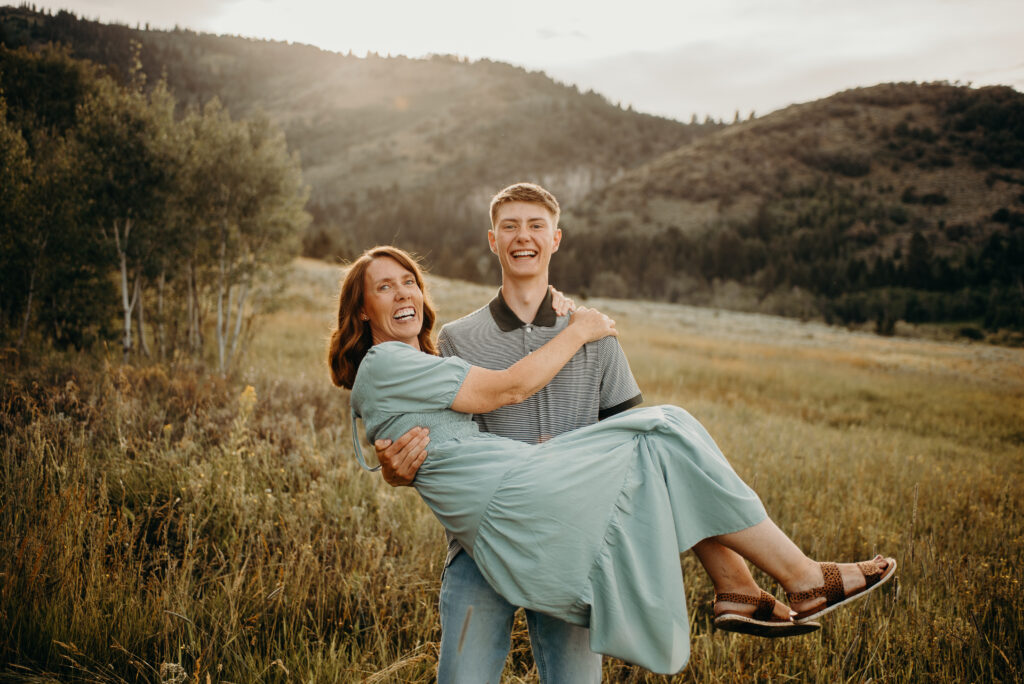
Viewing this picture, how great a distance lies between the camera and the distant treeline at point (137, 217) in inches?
308

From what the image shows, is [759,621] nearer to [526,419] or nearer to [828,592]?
[828,592]

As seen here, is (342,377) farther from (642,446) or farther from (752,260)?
(752,260)

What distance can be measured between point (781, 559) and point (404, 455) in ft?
5.12

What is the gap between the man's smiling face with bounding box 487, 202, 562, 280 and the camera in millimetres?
2596

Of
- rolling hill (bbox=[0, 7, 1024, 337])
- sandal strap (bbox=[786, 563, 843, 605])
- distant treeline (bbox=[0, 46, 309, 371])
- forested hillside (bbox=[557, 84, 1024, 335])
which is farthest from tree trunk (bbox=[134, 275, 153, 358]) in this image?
→ forested hillside (bbox=[557, 84, 1024, 335])

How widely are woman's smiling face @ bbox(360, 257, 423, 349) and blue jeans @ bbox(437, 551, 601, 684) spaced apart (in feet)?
3.87

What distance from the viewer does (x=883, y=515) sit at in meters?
5.28

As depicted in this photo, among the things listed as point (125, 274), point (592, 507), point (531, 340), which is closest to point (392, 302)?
point (531, 340)

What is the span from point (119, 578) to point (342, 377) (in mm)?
1805

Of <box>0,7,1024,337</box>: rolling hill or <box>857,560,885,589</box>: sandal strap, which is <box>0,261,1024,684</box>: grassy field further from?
<box>0,7,1024,337</box>: rolling hill

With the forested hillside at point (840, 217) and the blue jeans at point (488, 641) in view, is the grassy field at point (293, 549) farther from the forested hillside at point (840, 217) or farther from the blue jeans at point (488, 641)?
the forested hillside at point (840, 217)

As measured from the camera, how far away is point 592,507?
Answer: 176 cm

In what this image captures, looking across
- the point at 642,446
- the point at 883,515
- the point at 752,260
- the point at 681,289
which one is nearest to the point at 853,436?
the point at 883,515

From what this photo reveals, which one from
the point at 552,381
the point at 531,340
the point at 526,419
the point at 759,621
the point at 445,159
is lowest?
the point at 759,621
